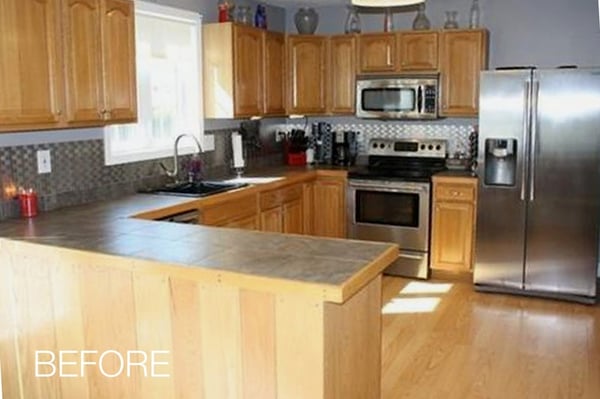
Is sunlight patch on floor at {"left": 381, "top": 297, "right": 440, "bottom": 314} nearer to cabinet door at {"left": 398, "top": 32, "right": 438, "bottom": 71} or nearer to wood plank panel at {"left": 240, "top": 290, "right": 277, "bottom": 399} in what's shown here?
cabinet door at {"left": 398, "top": 32, "right": 438, "bottom": 71}

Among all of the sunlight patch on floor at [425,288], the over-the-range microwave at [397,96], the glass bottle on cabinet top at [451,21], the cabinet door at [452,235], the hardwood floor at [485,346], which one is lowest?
the hardwood floor at [485,346]

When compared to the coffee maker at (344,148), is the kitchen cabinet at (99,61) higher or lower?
higher

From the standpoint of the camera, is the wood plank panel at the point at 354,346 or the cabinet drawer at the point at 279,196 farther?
the cabinet drawer at the point at 279,196

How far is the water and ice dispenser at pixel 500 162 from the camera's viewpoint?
467 cm

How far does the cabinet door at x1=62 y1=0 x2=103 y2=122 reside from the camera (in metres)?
3.10

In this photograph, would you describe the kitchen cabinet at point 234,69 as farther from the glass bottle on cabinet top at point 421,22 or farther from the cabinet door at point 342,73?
the glass bottle on cabinet top at point 421,22

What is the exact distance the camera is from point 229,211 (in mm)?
4152

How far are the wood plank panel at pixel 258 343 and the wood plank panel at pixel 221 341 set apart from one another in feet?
0.09

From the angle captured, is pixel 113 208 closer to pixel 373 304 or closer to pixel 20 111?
pixel 20 111

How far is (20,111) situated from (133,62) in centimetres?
90

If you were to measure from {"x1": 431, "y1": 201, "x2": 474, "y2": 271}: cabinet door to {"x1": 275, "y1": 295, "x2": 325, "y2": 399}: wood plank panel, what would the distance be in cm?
327

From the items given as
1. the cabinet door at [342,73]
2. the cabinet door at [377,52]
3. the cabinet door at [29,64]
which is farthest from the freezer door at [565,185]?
the cabinet door at [29,64]

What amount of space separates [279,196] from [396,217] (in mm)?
1090

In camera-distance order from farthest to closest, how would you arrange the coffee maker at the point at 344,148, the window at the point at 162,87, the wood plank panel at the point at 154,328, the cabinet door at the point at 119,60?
the coffee maker at the point at 344,148, the window at the point at 162,87, the cabinet door at the point at 119,60, the wood plank panel at the point at 154,328
